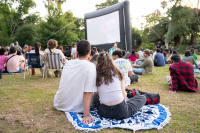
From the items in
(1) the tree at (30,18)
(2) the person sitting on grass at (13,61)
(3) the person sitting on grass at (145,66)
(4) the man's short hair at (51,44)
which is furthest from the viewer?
(1) the tree at (30,18)

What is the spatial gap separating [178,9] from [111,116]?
1005 inches

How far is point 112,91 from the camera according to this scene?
7.40 feet

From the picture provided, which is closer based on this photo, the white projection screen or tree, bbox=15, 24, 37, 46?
the white projection screen

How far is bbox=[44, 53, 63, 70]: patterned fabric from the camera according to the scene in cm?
531

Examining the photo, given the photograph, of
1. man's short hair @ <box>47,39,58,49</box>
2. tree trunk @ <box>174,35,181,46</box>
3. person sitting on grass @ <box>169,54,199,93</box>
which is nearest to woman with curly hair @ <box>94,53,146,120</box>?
person sitting on grass @ <box>169,54,199,93</box>

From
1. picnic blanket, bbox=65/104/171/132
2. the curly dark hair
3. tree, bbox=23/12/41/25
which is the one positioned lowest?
picnic blanket, bbox=65/104/171/132

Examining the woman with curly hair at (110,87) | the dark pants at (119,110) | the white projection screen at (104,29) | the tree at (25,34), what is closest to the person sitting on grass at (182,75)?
the dark pants at (119,110)

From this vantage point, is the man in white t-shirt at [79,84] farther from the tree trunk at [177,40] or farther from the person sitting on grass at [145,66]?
the tree trunk at [177,40]

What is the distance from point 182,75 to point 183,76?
0.03 m

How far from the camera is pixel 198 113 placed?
2.70m

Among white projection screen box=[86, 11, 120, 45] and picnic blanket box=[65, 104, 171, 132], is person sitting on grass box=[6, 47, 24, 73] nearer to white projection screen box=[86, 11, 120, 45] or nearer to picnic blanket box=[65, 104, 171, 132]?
picnic blanket box=[65, 104, 171, 132]

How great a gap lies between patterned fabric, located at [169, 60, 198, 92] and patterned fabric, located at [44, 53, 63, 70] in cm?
340

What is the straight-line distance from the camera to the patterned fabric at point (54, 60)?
17.4ft

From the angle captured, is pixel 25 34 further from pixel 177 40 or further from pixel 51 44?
pixel 51 44
